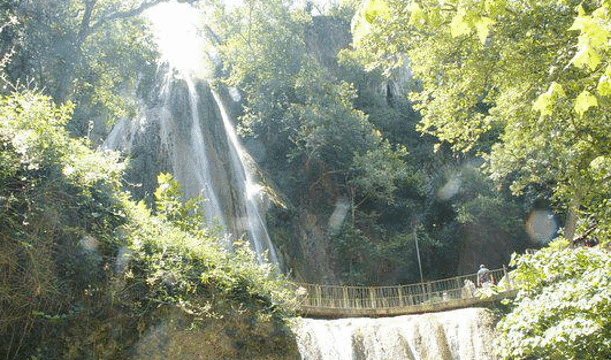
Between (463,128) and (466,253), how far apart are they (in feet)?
58.1

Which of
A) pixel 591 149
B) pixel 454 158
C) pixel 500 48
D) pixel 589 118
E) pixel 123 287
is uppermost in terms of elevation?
pixel 454 158

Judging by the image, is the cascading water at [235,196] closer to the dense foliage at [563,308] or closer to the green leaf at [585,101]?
the dense foliage at [563,308]

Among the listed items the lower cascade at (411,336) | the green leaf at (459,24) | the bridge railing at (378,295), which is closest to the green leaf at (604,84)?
the green leaf at (459,24)

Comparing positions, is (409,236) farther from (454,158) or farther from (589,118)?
(589,118)

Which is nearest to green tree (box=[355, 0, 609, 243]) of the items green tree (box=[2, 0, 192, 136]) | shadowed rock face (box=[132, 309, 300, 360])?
shadowed rock face (box=[132, 309, 300, 360])

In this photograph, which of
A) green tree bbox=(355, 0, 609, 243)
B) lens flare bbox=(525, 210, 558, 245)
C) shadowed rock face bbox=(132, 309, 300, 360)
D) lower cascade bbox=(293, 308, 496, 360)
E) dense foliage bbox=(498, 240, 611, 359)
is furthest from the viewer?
lens flare bbox=(525, 210, 558, 245)

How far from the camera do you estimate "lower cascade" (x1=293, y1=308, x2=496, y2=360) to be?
43.1 feet

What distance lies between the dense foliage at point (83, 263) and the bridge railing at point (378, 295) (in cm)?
742

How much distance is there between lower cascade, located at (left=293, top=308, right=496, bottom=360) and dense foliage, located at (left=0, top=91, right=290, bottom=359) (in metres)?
6.33

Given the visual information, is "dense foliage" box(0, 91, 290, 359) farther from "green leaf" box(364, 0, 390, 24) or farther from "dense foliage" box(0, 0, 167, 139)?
"dense foliage" box(0, 0, 167, 139)

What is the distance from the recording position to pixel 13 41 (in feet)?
47.6

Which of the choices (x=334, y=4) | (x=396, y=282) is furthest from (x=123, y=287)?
(x=334, y=4)

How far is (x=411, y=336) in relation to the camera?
14617 mm

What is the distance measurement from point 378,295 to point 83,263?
58.5 ft
